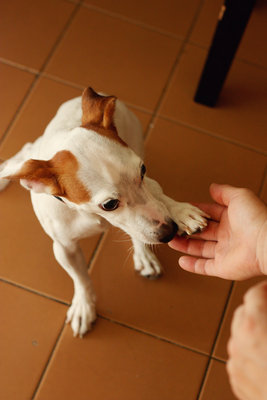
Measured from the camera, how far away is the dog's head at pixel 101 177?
114 cm

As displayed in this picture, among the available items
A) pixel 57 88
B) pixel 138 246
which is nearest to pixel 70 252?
pixel 138 246

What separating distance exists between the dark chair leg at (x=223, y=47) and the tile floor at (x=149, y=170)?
0.41 feet

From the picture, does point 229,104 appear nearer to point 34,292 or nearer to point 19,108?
point 19,108

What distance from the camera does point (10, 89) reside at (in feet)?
7.45

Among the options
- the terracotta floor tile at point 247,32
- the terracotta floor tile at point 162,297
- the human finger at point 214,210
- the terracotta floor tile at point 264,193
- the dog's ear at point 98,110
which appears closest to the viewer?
the dog's ear at point 98,110

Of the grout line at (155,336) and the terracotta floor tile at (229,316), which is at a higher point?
the terracotta floor tile at (229,316)

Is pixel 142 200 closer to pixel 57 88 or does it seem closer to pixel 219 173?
pixel 219 173

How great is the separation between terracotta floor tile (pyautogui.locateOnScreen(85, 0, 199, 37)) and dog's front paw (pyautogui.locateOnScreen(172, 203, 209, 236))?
1.42 m

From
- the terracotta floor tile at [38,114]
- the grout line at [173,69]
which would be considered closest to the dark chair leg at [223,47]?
the grout line at [173,69]

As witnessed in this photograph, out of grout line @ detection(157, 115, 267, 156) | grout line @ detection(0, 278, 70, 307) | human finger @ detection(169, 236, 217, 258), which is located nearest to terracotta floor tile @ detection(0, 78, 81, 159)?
grout line @ detection(157, 115, 267, 156)

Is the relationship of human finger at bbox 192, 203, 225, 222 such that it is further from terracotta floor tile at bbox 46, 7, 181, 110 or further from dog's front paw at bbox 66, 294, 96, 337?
terracotta floor tile at bbox 46, 7, 181, 110

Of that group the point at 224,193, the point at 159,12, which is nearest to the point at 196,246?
the point at 224,193

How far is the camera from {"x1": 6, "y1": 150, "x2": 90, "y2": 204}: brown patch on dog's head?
1.15 metres

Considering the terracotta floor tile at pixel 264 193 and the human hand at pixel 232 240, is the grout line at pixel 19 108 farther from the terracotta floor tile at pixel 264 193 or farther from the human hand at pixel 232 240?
the terracotta floor tile at pixel 264 193
